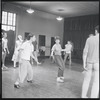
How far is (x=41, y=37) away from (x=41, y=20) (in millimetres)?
1444

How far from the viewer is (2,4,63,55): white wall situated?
38.2 feet

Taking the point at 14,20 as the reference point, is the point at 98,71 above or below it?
below

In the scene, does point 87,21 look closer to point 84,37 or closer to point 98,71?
point 84,37

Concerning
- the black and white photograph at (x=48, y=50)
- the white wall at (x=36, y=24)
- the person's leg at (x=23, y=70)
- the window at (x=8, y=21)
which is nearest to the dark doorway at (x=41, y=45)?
the black and white photograph at (x=48, y=50)

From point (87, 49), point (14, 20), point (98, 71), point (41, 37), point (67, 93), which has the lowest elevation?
point (67, 93)

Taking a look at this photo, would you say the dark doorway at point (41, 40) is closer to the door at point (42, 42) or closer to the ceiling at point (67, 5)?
the door at point (42, 42)

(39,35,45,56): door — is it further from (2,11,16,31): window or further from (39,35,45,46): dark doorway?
(2,11,16,31): window

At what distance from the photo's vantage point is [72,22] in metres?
15.3

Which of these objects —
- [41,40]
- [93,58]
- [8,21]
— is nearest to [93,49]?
[93,58]

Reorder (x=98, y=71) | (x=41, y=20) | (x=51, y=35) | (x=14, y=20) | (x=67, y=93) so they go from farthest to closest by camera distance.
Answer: (x=51, y=35), (x=41, y=20), (x=14, y=20), (x=67, y=93), (x=98, y=71)

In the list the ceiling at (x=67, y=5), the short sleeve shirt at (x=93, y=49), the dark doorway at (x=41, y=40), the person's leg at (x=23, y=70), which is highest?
the ceiling at (x=67, y=5)

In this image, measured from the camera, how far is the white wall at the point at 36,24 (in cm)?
1164

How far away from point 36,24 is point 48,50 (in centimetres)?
261

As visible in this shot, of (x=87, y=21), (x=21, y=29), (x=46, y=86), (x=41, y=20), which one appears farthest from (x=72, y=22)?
(x=46, y=86)
